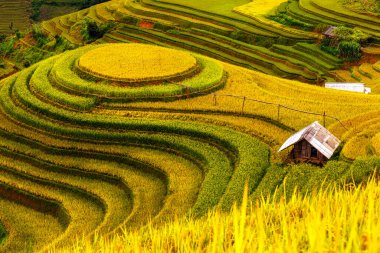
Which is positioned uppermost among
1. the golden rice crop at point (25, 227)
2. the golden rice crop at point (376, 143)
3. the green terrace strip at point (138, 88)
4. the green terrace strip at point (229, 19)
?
the golden rice crop at point (376, 143)

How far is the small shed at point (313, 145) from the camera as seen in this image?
12.1m

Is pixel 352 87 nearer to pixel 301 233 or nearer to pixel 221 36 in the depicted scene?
pixel 221 36

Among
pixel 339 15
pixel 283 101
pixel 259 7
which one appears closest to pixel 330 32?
pixel 339 15

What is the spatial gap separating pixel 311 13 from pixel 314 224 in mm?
35119

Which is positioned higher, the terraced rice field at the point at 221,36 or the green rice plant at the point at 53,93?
the green rice plant at the point at 53,93

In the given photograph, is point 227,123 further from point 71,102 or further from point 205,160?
point 71,102

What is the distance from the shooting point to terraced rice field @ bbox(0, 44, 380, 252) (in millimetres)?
12492

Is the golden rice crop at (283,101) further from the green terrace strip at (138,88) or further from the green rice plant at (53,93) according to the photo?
the green rice plant at (53,93)

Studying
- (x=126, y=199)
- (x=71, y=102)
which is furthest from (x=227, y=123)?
(x=71, y=102)

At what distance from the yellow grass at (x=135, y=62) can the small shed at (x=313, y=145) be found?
7.45 metres

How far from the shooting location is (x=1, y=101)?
19.3 meters

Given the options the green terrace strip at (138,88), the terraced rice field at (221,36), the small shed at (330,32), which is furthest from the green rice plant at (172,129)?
→ the small shed at (330,32)

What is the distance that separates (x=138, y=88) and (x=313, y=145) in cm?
795

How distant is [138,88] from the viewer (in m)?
18.0
